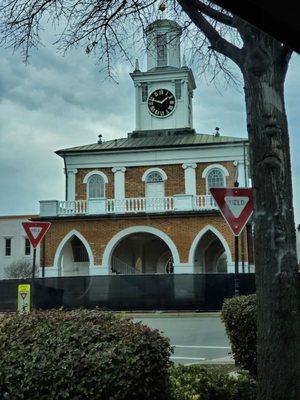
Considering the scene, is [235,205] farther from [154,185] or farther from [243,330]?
[154,185]

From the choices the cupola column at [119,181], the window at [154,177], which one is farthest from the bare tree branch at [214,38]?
the cupola column at [119,181]

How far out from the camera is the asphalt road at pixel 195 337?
12750 millimetres

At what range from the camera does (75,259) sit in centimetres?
3953

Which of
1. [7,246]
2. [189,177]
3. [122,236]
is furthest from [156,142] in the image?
[7,246]

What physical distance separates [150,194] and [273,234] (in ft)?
114

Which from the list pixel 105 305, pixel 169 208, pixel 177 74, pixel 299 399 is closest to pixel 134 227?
pixel 169 208

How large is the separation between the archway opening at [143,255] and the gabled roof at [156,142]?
20.6 ft

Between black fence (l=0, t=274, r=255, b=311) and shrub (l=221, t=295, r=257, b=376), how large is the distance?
1935 centimetres

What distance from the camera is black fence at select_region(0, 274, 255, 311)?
26766 mm

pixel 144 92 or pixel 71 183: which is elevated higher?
pixel 144 92

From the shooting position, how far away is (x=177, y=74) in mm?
42656

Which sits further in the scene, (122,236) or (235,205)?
(122,236)

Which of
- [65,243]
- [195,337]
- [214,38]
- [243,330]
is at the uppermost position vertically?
[65,243]

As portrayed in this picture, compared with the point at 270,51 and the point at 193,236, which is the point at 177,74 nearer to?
the point at 193,236
